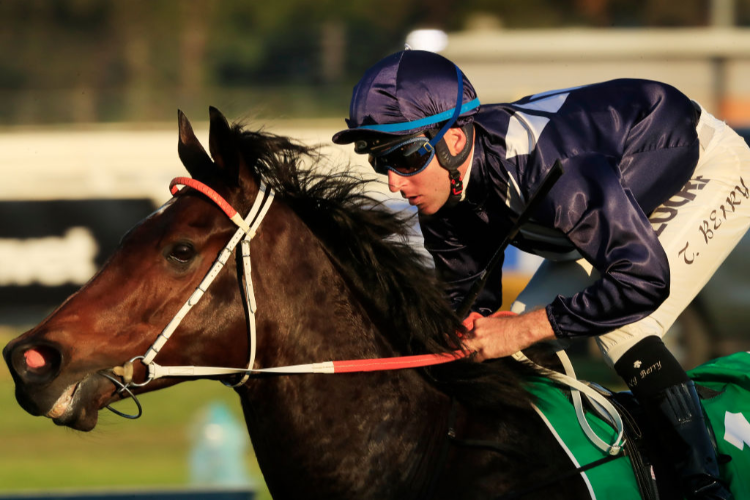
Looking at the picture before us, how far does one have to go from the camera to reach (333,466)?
243 centimetres

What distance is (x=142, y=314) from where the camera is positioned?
7.66ft

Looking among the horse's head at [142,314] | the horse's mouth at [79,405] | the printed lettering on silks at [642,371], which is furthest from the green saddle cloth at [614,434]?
the horse's mouth at [79,405]

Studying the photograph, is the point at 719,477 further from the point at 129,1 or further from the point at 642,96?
the point at 129,1

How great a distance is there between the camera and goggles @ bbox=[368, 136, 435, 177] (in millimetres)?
2602

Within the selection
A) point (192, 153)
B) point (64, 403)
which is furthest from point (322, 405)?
point (192, 153)

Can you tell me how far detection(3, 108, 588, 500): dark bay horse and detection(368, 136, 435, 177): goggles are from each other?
0.44 ft

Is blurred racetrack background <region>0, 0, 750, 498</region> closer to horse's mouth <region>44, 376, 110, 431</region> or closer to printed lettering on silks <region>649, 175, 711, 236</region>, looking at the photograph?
horse's mouth <region>44, 376, 110, 431</region>

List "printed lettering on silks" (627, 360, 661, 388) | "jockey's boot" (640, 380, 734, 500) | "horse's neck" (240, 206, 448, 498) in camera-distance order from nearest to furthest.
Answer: "horse's neck" (240, 206, 448, 498), "jockey's boot" (640, 380, 734, 500), "printed lettering on silks" (627, 360, 661, 388)

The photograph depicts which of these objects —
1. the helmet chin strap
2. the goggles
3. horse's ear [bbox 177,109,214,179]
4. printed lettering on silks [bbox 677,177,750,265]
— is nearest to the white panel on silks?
the helmet chin strap

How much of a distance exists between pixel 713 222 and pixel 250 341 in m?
1.45

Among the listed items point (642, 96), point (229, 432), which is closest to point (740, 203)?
point (642, 96)

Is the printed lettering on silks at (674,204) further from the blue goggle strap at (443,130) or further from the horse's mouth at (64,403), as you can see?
the horse's mouth at (64,403)

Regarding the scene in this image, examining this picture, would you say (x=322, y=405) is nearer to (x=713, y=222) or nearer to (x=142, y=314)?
(x=142, y=314)

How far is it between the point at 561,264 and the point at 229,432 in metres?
3.23
